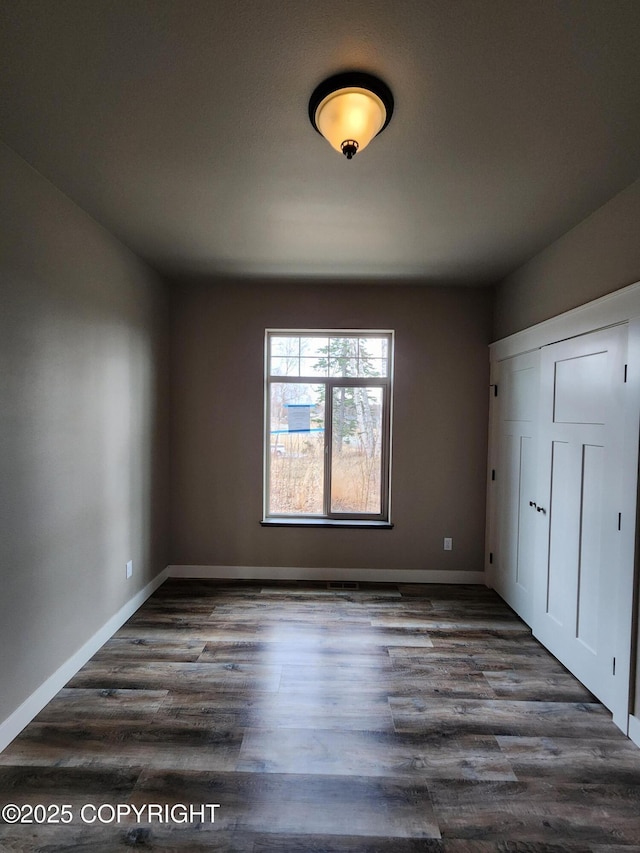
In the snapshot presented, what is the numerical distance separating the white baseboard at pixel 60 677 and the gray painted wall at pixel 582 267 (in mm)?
3591

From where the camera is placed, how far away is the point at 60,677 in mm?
2252

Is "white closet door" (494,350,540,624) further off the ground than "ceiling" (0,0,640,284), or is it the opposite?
"ceiling" (0,0,640,284)

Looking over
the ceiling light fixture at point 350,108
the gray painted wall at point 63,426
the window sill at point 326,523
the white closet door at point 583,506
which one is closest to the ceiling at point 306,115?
the ceiling light fixture at point 350,108

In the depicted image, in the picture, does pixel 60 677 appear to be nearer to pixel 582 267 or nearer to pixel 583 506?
pixel 583 506

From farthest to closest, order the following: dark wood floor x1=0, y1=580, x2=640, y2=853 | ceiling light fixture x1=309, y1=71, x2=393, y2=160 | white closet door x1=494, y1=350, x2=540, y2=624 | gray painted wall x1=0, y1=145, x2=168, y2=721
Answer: white closet door x1=494, y1=350, x2=540, y2=624 → gray painted wall x1=0, y1=145, x2=168, y2=721 → dark wood floor x1=0, y1=580, x2=640, y2=853 → ceiling light fixture x1=309, y1=71, x2=393, y2=160

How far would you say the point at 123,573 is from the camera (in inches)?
118

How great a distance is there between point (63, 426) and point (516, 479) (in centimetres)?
314

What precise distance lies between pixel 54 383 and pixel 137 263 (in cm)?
137

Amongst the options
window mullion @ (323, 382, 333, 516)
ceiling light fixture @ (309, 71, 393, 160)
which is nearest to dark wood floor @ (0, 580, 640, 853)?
window mullion @ (323, 382, 333, 516)

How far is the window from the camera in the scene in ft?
12.7

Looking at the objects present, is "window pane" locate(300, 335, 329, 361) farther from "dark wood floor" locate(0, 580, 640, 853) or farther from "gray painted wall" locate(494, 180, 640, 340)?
"dark wood floor" locate(0, 580, 640, 853)

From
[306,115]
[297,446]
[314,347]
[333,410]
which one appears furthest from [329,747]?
[314,347]

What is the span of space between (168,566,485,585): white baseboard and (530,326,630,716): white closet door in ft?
3.24

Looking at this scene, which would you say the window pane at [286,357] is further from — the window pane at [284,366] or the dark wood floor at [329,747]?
the dark wood floor at [329,747]
